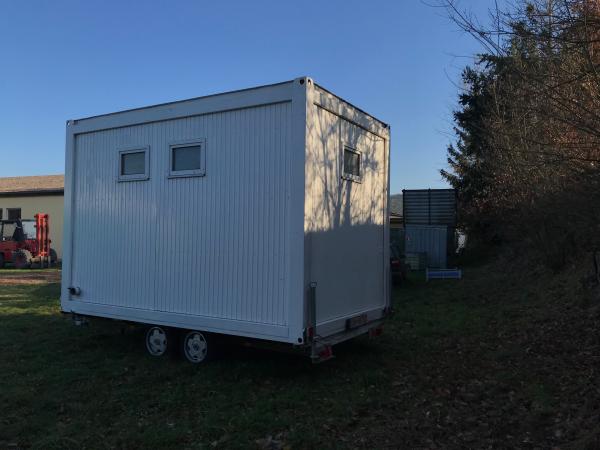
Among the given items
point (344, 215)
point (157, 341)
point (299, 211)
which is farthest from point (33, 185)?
point (299, 211)

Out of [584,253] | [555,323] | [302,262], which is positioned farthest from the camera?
[584,253]

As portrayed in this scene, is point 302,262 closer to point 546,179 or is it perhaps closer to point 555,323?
point 555,323

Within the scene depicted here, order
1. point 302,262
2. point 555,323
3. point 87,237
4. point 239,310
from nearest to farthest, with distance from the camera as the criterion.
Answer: point 302,262, point 239,310, point 87,237, point 555,323

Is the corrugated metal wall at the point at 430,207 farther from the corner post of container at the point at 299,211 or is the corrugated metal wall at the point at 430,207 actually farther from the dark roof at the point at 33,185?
the corner post of container at the point at 299,211

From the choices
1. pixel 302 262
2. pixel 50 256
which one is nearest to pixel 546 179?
pixel 302 262

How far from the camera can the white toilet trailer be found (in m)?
5.64

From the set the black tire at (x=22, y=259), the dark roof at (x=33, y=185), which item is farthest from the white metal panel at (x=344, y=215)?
the dark roof at (x=33, y=185)

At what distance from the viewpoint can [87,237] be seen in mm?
7422

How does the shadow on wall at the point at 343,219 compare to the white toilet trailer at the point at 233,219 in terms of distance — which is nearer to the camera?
the white toilet trailer at the point at 233,219

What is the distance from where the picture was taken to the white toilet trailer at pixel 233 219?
5641mm

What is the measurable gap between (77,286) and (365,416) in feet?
15.3

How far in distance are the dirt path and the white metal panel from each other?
13897 mm

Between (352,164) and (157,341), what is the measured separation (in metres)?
3.50

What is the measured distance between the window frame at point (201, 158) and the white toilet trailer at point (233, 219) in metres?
0.02
